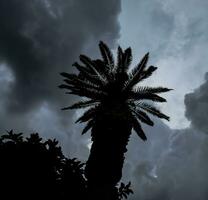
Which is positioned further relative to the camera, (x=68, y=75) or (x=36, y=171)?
(x=68, y=75)

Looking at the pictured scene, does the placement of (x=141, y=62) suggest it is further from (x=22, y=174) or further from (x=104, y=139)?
(x=22, y=174)

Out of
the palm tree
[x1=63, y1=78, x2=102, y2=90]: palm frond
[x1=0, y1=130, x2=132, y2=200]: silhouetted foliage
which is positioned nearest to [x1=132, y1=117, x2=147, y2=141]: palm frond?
the palm tree

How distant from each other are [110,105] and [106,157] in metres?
3.29

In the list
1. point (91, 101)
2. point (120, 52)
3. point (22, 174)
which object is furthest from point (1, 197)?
point (120, 52)

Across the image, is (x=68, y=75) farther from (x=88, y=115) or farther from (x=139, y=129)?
(x=139, y=129)

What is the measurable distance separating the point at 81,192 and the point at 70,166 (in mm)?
1056

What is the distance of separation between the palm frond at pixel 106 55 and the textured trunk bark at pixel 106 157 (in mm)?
4633

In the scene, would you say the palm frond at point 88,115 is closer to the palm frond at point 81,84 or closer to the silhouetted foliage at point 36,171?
the palm frond at point 81,84

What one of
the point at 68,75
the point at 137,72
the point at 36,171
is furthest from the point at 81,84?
the point at 36,171

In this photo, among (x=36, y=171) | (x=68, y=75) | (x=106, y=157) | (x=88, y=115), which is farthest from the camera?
(x=88, y=115)

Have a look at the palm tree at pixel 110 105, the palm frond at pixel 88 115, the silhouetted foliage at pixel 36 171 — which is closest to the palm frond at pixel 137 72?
the palm tree at pixel 110 105

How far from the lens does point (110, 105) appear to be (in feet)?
58.5

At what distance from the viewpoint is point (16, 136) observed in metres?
12.2

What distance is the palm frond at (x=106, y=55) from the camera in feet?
65.7
